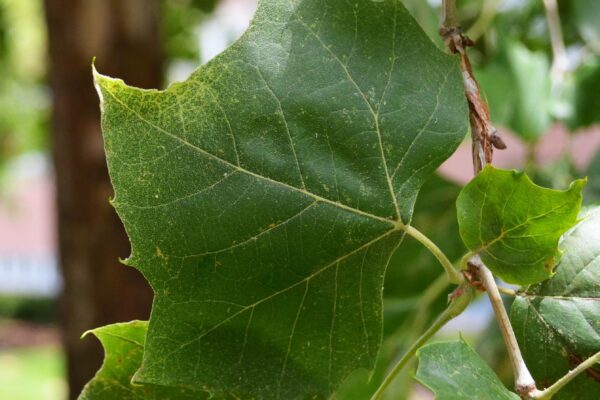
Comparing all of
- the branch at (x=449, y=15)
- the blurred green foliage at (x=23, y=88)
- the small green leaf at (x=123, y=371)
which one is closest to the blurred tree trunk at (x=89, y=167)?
the small green leaf at (x=123, y=371)

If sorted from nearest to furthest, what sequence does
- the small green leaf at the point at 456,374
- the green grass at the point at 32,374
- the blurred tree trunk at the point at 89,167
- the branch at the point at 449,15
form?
the small green leaf at the point at 456,374
the branch at the point at 449,15
the blurred tree trunk at the point at 89,167
the green grass at the point at 32,374

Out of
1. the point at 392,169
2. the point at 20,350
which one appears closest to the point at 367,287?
the point at 392,169

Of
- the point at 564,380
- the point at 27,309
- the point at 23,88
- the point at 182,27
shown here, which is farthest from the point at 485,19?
the point at 27,309

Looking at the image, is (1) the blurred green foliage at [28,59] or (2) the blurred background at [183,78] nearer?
(2) the blurred background at [183,78]

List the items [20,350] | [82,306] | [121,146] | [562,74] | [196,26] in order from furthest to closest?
[20,350] < [196,26] < [82,306] < [562,74] < [121,146]

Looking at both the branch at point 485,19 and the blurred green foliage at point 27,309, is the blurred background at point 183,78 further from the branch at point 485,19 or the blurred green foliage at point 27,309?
the blurred green foliage at point 27,309

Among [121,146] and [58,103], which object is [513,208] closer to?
[121,146]
